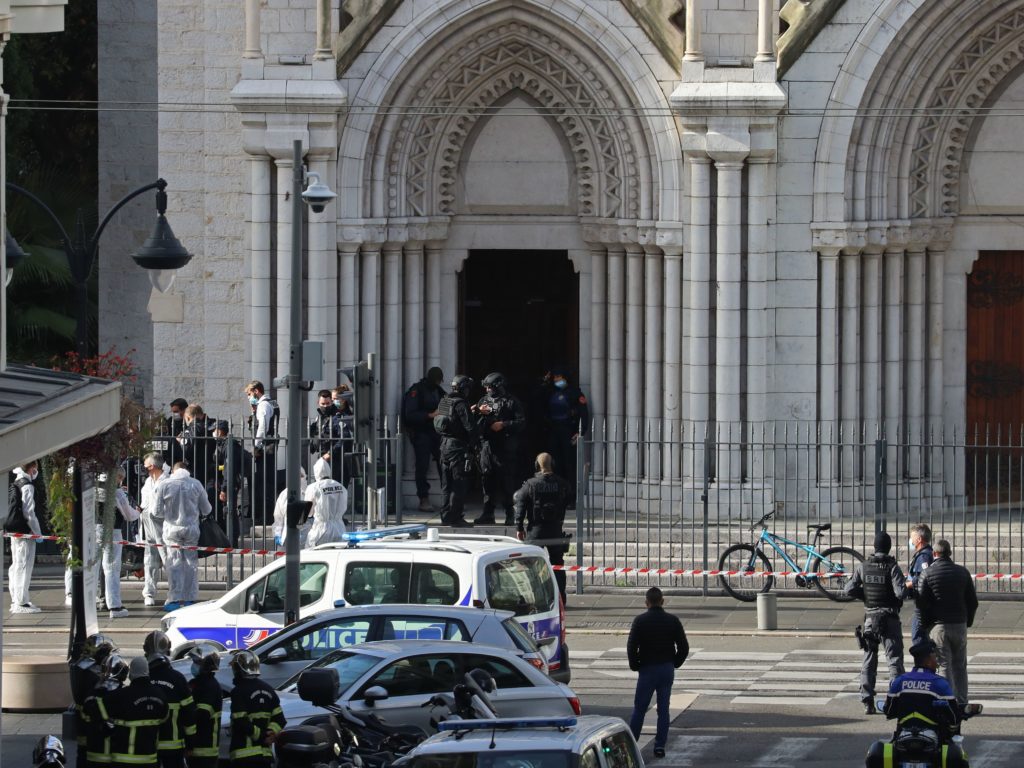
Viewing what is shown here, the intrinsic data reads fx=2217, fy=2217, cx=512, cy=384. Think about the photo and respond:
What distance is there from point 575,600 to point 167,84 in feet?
28.0

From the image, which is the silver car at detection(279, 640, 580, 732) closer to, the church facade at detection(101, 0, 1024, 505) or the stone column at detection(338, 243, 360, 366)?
the church facade at detection(101, 0, 1024, 505)

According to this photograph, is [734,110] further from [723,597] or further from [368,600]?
[368,600]

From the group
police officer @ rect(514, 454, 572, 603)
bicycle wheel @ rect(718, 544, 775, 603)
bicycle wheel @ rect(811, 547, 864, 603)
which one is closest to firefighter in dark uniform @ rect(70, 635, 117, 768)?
police officer @ rect(514, 454, 572, 603)

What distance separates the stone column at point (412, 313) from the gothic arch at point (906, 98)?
15.9ft

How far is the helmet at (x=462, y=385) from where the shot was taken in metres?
25.0

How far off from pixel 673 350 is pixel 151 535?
21.8 ft

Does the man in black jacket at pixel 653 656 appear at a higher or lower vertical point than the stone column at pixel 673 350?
lower

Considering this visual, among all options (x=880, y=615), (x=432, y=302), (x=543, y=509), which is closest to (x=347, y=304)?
(x=432, y=302)

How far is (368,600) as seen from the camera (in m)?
17.8

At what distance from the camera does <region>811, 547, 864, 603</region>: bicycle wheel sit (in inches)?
902

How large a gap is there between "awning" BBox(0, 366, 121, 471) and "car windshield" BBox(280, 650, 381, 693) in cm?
217

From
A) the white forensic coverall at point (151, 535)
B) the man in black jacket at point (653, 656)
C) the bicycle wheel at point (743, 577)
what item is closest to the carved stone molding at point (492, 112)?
the bicycle wheel at point (743, 577)

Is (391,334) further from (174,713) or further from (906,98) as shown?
(174,713)

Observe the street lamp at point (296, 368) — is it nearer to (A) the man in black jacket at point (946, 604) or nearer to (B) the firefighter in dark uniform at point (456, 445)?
(B) the firefighter in dark uniform at point (456, 445)
